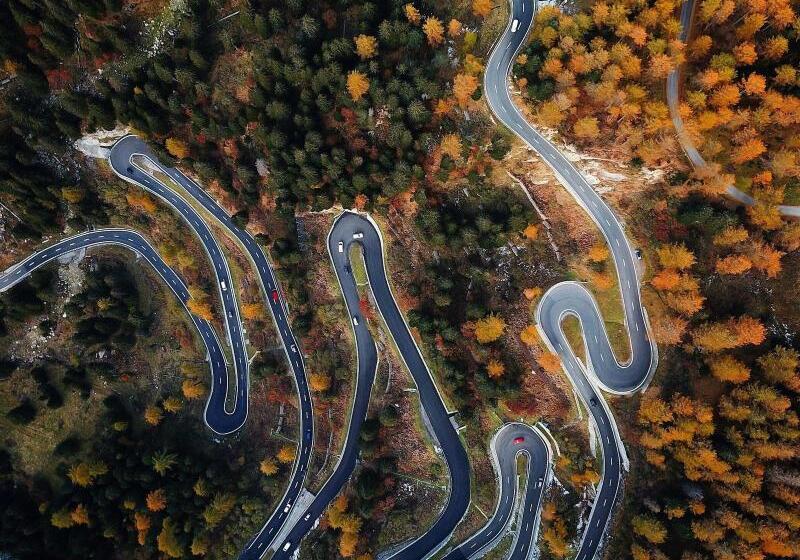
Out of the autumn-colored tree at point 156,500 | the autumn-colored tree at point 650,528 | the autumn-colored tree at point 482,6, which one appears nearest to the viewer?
the autumn-colored tree at point 650,528

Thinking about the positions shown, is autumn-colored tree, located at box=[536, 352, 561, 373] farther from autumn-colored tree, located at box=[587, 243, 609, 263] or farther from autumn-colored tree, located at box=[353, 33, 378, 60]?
autumn-colored tree, located at box=[353, 33, 378, 60]

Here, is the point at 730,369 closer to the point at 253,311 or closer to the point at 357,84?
the point at 357,84

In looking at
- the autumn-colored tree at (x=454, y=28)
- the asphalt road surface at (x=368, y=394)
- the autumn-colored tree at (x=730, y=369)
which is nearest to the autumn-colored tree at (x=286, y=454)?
the asphalt road surface at (x=368, y=394)

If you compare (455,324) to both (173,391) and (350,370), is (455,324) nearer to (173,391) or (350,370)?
(350,370)

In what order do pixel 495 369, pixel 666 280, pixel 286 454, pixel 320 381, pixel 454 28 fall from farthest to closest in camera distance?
pixel 286 454 → pixel 320 381 → pixel 495 369 → pixel 454 28 → pixel 666 280

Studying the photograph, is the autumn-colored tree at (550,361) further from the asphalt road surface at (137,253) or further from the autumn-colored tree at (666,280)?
the asphalt road surface at (137,253)

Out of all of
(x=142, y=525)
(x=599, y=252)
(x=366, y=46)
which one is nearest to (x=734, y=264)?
(x=599, y=252)
